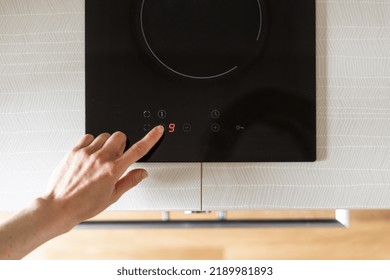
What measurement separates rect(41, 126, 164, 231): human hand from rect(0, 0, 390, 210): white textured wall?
2.0 inches

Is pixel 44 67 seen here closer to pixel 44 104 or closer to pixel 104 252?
pixel 44 104

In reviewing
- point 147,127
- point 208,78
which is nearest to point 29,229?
point 147,127

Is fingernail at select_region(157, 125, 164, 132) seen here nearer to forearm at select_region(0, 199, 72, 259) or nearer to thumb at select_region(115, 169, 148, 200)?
thumb at select_region(115, 169, 148, 200)

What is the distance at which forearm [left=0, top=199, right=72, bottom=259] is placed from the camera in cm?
51

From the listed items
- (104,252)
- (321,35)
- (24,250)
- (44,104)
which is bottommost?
(104,252)

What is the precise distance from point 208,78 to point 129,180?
0.20m

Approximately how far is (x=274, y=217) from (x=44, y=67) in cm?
50

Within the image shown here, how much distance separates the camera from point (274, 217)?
30.8 inches

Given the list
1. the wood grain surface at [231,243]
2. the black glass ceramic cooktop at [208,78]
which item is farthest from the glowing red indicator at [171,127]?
the wood grain surface at [231,243]

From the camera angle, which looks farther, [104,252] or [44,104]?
[104,252]

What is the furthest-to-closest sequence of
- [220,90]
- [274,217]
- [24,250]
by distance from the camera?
[274,217] < [220,90] < [24,250]

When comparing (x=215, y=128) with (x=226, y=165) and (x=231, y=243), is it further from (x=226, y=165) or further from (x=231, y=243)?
(x=231, y=243)

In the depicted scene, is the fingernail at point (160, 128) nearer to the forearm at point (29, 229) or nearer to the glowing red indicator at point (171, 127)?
the glowing red indicator at point (171, 127)
